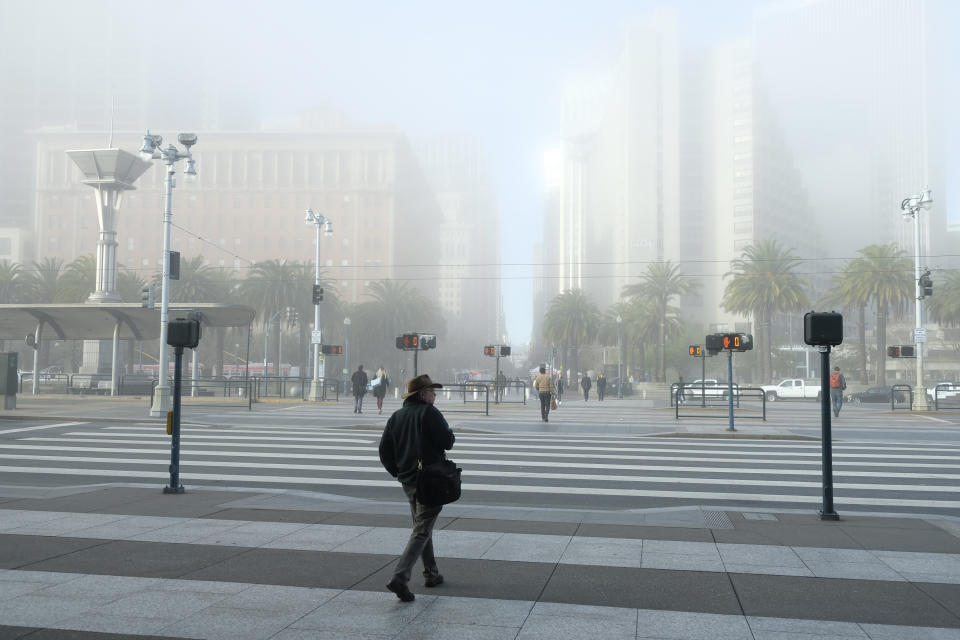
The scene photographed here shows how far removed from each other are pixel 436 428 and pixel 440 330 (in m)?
99.0

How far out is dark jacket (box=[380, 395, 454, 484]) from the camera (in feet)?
20.3

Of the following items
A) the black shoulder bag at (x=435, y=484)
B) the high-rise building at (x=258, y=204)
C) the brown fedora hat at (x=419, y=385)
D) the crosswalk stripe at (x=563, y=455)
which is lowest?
the crosswalk stripe at (x=563, y=455)

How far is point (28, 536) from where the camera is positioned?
8.15m

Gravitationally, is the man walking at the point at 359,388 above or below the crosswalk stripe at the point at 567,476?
above

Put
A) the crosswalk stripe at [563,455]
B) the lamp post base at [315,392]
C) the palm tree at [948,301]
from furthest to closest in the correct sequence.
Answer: the palm tree at [948,301]
the lamp post base at [315,392]
the crosswalk stripe at [563,455]

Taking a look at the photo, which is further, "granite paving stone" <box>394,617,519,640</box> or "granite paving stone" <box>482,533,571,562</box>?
"granite paving stone" <box>482,533,571,562</box>

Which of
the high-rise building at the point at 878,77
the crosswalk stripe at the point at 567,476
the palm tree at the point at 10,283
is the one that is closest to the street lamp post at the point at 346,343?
the palm tree at the point at 10,283

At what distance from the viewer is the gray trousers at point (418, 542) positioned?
5.89 m

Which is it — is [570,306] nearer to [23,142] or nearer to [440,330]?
[440,330]

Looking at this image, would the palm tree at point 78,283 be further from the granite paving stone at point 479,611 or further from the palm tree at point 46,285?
the granite paving stone at point 479,611

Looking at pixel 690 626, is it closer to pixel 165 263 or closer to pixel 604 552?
pixel 604 552

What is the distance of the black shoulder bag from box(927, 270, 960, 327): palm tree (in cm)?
6316

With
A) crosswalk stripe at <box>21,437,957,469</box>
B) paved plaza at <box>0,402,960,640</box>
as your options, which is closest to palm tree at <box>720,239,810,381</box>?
crosswalk stripe at <box>21,437,957,469</box>

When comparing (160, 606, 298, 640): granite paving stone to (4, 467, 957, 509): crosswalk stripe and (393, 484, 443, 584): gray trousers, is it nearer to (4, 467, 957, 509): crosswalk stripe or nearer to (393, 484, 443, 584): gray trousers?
(393, 484, 443, 584): gray trousers
